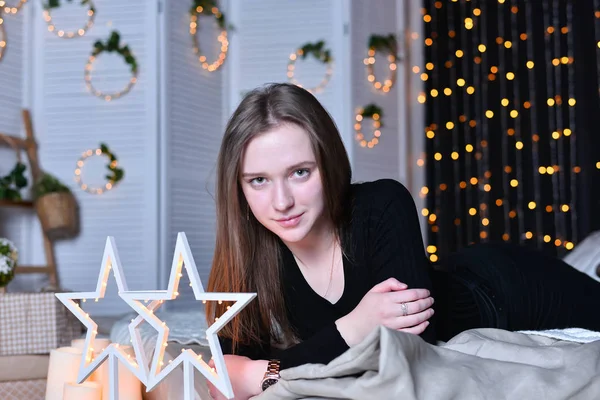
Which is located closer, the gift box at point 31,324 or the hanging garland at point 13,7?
the gift box at point 31,324

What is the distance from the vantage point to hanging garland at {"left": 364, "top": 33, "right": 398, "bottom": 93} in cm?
444

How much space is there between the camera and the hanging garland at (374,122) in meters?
4.35

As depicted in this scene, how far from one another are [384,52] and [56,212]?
2127 millimetres

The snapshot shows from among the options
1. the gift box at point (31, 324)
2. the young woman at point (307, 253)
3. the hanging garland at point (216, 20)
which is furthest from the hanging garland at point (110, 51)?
the young woman at point (307, 253)

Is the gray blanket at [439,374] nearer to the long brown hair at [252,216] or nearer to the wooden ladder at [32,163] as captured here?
the long brown hair at [252,216]

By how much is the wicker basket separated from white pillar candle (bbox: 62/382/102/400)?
8.68ft

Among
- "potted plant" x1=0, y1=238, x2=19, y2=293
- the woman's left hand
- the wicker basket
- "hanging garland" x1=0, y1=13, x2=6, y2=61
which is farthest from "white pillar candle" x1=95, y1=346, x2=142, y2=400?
"hanging garland" x1=0, y1=13, x2=6, y2=61

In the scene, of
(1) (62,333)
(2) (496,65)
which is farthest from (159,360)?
(2) (496,65)

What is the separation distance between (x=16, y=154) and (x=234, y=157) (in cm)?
289

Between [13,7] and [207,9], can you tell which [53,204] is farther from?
[207,9]

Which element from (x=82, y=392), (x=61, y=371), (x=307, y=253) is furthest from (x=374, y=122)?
(x=82, y=392)

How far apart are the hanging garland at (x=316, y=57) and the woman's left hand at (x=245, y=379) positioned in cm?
317

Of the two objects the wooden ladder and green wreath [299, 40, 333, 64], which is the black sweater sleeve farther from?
green wreath [299, 40, 333, 64]

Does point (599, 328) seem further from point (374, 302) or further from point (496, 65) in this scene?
point (496, 65)
